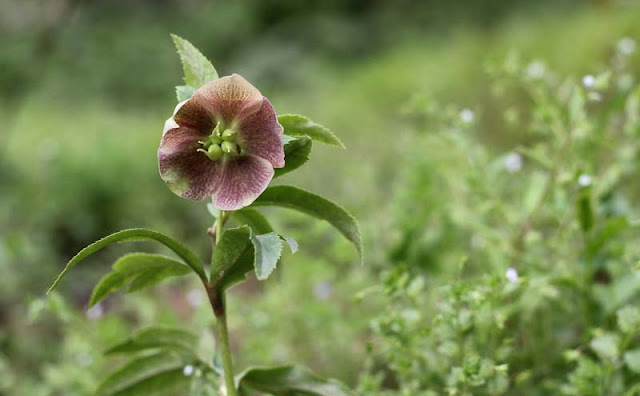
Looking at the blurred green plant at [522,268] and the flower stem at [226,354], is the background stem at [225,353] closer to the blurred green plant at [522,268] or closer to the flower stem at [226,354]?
the flower stem at [226,354]

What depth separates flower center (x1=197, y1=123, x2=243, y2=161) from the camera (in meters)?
0.59

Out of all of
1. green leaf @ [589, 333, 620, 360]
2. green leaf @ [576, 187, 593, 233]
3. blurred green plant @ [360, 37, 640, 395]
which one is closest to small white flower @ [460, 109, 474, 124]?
blurred green plant @ [360, 37, 640, 395]

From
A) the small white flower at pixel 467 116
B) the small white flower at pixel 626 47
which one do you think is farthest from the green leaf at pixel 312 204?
the small white flower at pixel 626 47

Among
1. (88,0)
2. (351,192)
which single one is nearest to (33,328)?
(351,192)

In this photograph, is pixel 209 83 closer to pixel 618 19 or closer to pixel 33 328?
pixel 33 328

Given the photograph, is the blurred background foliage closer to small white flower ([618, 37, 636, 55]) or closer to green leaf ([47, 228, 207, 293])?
small white flower ([618, 37, 636, 55])

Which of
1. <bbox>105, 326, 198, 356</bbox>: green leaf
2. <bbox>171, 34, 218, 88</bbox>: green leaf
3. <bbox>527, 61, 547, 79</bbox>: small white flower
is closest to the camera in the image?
<bbox>171, 34, 218, 88</bbox>: green leaf

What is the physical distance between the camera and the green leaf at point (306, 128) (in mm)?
607

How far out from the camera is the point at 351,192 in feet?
5.44

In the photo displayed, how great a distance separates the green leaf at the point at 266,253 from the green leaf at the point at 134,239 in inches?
3.6

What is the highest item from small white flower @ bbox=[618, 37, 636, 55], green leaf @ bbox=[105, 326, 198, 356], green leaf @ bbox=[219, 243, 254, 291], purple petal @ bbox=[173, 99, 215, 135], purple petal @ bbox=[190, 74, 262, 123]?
small white flower @ bbox=[618, 37, 636, 55]

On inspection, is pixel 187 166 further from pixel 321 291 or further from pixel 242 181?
pixel 321 291

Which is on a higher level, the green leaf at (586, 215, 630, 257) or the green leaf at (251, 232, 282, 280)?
the green leaf at (586, 215, 630, 257)

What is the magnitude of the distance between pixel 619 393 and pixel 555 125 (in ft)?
1.20
